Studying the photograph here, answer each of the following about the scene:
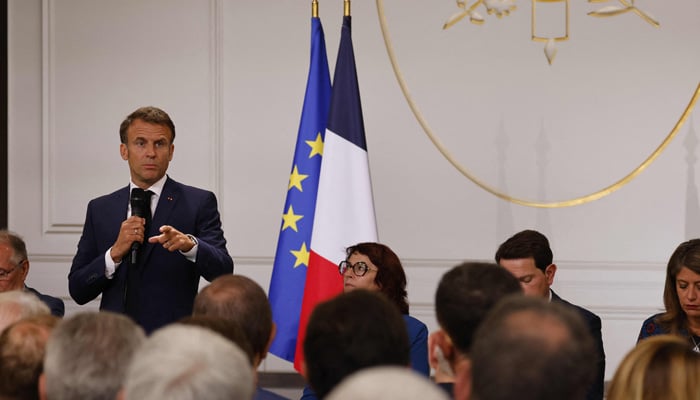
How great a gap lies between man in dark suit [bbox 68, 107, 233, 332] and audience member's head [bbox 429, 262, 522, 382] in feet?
5.06

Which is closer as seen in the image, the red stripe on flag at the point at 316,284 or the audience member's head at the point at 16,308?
the audience member's head at the point at 16,308

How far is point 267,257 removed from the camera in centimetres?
521

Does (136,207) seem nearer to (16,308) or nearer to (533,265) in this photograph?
(16,308)

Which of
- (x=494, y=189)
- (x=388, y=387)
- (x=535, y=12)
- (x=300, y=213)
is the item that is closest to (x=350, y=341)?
(x=388, y=387)

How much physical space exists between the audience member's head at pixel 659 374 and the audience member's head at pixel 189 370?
800 millimetres

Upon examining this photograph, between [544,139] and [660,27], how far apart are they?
2.67ft

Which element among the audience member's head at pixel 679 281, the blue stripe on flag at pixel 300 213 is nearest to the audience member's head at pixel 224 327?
the audience member's head at pixel 679 281

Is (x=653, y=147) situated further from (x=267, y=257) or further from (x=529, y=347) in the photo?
(x=529, y=347)

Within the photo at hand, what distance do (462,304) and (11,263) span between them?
254 centimetres

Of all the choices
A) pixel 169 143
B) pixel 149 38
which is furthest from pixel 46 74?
pixel 169 143

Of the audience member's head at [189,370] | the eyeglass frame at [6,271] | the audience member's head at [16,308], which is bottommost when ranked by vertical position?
the eyeglass frame at [6,271]

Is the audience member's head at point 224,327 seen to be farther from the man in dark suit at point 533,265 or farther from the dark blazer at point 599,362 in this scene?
the man in dark suit at point 533,265

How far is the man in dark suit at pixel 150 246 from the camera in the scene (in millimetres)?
3506

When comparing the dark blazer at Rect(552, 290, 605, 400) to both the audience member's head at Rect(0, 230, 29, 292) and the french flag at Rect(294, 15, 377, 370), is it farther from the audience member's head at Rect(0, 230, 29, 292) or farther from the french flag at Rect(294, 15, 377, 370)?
the audience member's head at Rect(0, 230, 29, 292)
